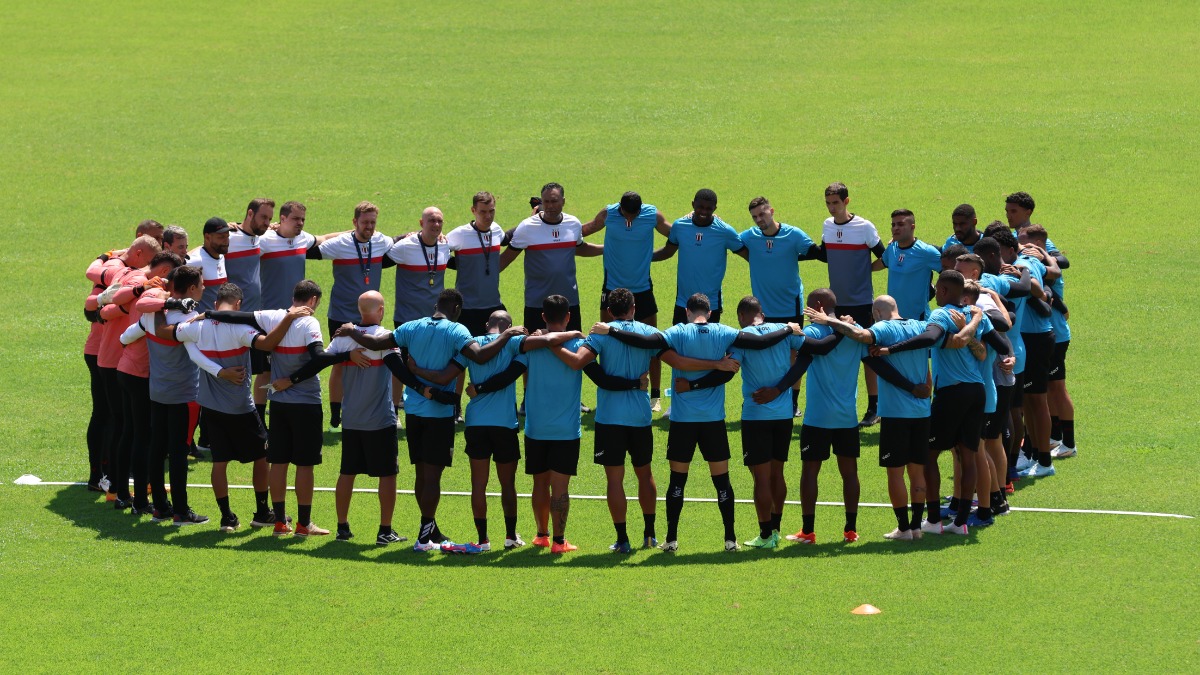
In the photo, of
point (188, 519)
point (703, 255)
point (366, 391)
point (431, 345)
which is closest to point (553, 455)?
point (431, 345)

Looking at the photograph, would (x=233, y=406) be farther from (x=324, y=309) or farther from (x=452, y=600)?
(x=324, y=309)

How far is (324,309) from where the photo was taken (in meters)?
21.2

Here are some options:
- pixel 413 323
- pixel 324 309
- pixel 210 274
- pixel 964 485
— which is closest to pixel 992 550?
pixel 964 485

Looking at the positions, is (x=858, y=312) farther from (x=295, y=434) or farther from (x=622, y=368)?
(x=295, y=434)

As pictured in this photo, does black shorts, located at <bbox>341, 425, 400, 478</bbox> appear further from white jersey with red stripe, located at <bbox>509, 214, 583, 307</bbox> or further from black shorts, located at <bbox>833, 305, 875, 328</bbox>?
black shorts, located at <bbox>833, 305, 875, 328</bbox>

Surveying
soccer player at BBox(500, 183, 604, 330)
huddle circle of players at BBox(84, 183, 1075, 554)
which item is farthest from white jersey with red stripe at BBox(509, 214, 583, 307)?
huddle circle of players at BBox(84, 183, 1075, 554)

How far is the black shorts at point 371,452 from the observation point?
1215 centimetres

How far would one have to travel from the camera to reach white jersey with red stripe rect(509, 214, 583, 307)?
1599 cm

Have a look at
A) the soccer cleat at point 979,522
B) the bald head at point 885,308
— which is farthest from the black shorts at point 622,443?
the soccer cleat at point 979,522

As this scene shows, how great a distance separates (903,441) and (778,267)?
13.7 feet

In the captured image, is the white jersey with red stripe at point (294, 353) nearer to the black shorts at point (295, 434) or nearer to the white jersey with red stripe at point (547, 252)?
the black shorts at point (295, 434)

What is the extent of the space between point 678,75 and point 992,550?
21.8 meters

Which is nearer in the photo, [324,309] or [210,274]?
[210,274]

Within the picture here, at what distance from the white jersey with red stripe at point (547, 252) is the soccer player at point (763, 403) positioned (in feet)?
14.1
